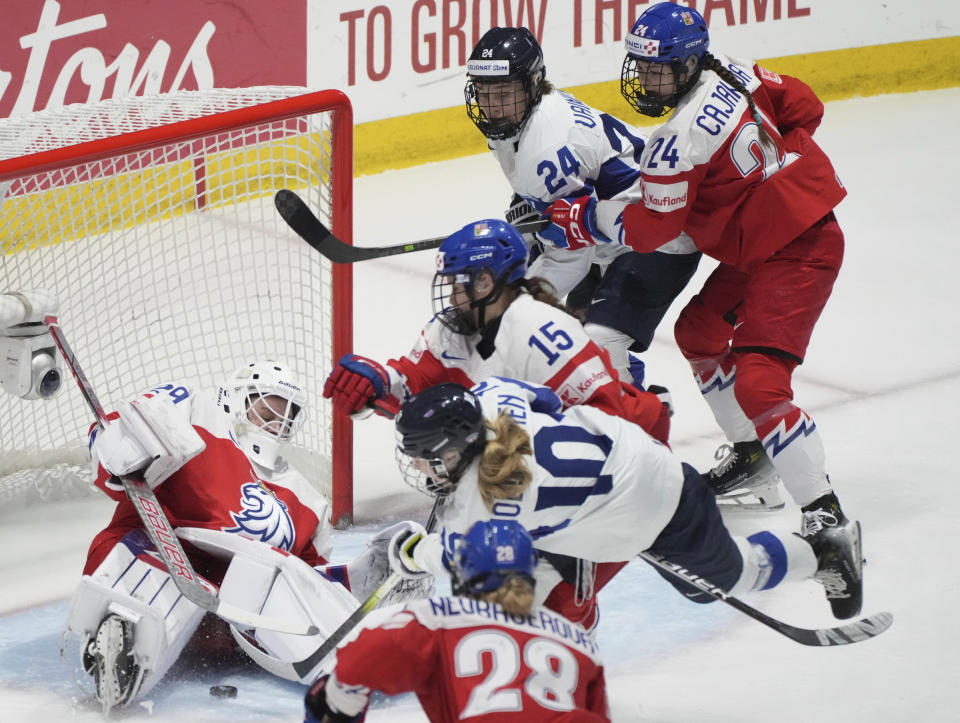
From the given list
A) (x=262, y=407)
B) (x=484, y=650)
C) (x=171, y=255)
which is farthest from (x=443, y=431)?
(x=171, y=255)

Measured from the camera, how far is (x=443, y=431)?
2.48 metres

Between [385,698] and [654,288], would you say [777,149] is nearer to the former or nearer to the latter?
[654,288]

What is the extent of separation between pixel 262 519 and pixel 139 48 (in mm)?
2895

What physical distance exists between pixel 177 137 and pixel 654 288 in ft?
4.03

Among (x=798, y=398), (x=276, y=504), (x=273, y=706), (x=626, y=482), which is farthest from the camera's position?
(x=798, y=398)

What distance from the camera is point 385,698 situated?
3.22 metres

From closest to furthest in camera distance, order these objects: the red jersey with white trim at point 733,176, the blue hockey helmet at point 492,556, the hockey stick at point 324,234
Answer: the blue hockey helmet at point 492,556
the red jersey with white trim at point 733,176
the hockey stick at point 324,234

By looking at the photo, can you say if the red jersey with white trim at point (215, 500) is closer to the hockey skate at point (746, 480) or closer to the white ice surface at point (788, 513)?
the white ice surface at point (788, 513)

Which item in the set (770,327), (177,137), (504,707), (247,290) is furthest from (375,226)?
(504,707)

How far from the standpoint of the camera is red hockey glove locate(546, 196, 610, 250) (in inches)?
143

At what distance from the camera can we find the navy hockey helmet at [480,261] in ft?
10.00

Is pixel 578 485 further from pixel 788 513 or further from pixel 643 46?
pixel 788 513

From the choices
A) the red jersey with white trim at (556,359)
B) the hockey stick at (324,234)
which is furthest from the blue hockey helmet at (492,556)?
the hockey stick at (324,234)

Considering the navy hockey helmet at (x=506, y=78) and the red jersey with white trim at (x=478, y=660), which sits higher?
the navy hockey helmet at (x=506, y=78)
